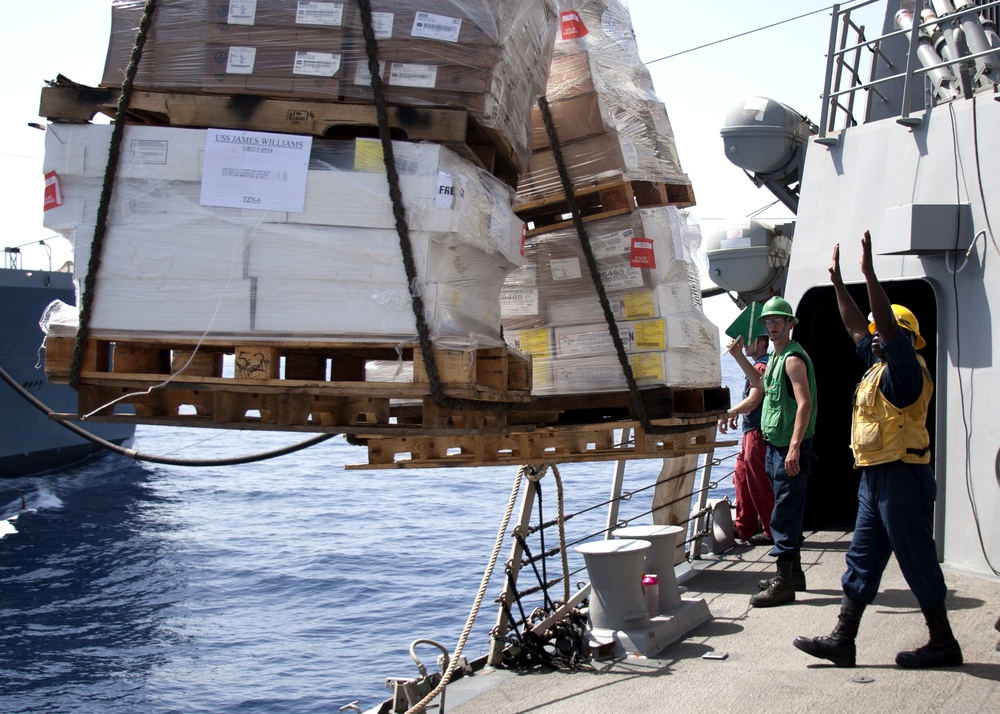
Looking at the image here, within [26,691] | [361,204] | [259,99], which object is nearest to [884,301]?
[361,204]

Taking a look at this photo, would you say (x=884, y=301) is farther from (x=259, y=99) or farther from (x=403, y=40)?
(x=259, y=99)

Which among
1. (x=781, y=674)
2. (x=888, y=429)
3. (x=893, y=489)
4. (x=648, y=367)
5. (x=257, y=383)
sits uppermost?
(x=648, y=367)

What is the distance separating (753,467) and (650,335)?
2.83 meters

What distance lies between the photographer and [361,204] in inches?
145

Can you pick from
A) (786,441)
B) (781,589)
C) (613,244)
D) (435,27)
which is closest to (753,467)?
(786,441)

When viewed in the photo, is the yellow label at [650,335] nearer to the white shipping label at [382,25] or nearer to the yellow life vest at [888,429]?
the yellow life vest at [888,429]

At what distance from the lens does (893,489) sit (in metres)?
4.41

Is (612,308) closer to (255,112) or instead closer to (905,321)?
(905,321)

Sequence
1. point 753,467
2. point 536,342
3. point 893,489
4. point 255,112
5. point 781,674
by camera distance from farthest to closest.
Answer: point 753,467, point 536,342, point 781,674, point 893,489, point 255,112

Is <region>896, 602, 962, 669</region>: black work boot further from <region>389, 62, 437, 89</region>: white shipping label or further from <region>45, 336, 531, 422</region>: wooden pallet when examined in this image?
<region>389, 62, 437, 89</region>: white shipping label

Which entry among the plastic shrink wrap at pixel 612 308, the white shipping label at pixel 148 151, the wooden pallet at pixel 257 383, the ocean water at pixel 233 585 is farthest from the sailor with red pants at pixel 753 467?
the white shipping label at pixel 148 151

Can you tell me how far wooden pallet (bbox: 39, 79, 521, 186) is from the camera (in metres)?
3.68

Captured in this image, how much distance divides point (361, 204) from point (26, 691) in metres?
11.5

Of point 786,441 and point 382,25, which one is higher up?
point 382,25
